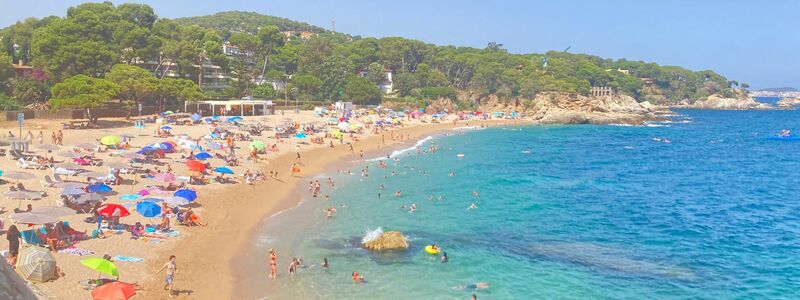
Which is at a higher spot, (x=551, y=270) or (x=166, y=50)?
(x=166, y=50)

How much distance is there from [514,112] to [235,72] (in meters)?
51.5

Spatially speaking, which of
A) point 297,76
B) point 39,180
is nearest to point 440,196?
point 39,180

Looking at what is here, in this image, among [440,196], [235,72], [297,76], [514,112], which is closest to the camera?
[440,196]

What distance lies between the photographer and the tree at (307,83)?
277ft

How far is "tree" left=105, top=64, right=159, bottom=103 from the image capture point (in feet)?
162

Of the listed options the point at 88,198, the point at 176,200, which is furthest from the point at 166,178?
the point at 88,198

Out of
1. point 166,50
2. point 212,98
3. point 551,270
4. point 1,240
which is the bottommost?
point 551,270

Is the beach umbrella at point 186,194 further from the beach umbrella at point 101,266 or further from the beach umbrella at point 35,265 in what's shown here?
the beach umbrella at point 35,265

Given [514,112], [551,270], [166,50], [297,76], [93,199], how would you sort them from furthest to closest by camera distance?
1. [514,112]
2. [297,76]
3. [166,50]
4. [93,199]
5. [551,270]

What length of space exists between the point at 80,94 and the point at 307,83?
146 feet

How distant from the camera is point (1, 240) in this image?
54.6ft

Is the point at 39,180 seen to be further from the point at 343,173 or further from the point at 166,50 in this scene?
the point at 166,50

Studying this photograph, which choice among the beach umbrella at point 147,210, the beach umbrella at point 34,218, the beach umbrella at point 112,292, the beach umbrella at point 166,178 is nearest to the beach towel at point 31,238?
the beach umbrella at point 34,218

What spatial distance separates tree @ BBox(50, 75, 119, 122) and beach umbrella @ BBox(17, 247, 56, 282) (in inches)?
1226
